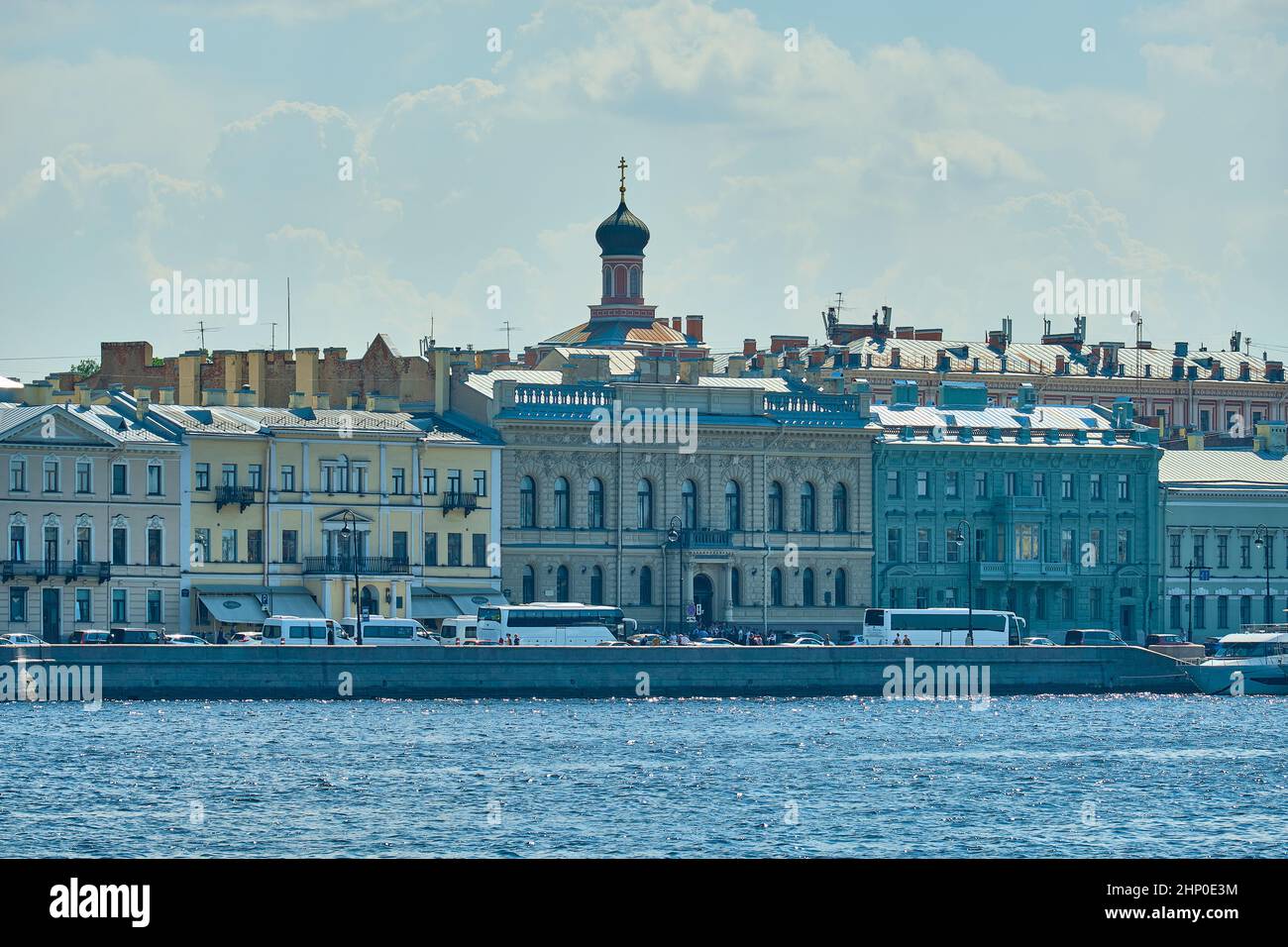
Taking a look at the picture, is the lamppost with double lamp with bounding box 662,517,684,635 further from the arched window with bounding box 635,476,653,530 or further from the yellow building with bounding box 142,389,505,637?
the yellow building with bounding box 142,389,505,637

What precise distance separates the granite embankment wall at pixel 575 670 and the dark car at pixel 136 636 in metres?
3.63

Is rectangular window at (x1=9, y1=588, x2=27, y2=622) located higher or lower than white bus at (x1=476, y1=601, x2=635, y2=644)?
higher

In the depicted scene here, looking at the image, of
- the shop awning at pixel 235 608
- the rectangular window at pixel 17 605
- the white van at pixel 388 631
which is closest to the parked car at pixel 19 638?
the rectangular window at pixel 17 605

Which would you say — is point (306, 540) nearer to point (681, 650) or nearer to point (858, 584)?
point (681, 650)

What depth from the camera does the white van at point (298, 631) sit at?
59750 mm

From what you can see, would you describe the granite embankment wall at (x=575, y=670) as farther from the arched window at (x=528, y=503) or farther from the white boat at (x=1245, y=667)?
the arched window at (x=528, y=503)

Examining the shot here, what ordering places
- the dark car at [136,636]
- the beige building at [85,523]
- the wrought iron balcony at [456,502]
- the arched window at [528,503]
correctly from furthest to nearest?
the arched window at [528,503] → the wrought iron balcony at [456,502] → the beige building at [85,523] → the dark car at [136,636]

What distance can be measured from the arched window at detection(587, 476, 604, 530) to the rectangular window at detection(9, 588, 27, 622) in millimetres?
16345

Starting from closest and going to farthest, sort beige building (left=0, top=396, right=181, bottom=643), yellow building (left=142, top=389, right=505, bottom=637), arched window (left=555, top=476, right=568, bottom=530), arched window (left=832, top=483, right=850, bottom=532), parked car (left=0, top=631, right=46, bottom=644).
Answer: parked car (left=0, top=631, right=46, bottom=644) < beige building (left=0, top=396, right=181, bottom=643) < yellow building (left=142, top=389, right=505, bottom=637) < arched window (left=555, top=476, right=568, bottom=530) < arched window (left=832, top=483, right=850, bottom=532)

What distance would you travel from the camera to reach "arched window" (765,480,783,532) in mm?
75000

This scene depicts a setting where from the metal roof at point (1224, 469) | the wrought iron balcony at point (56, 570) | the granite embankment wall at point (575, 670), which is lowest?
the granite embankment wall at point (575, 670)

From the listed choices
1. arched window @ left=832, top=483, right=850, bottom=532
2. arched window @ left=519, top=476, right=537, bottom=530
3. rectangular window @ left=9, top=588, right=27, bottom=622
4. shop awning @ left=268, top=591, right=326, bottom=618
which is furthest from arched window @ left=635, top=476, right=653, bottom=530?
rectangular window @ left=9, top=588, right=27, bottom=622
